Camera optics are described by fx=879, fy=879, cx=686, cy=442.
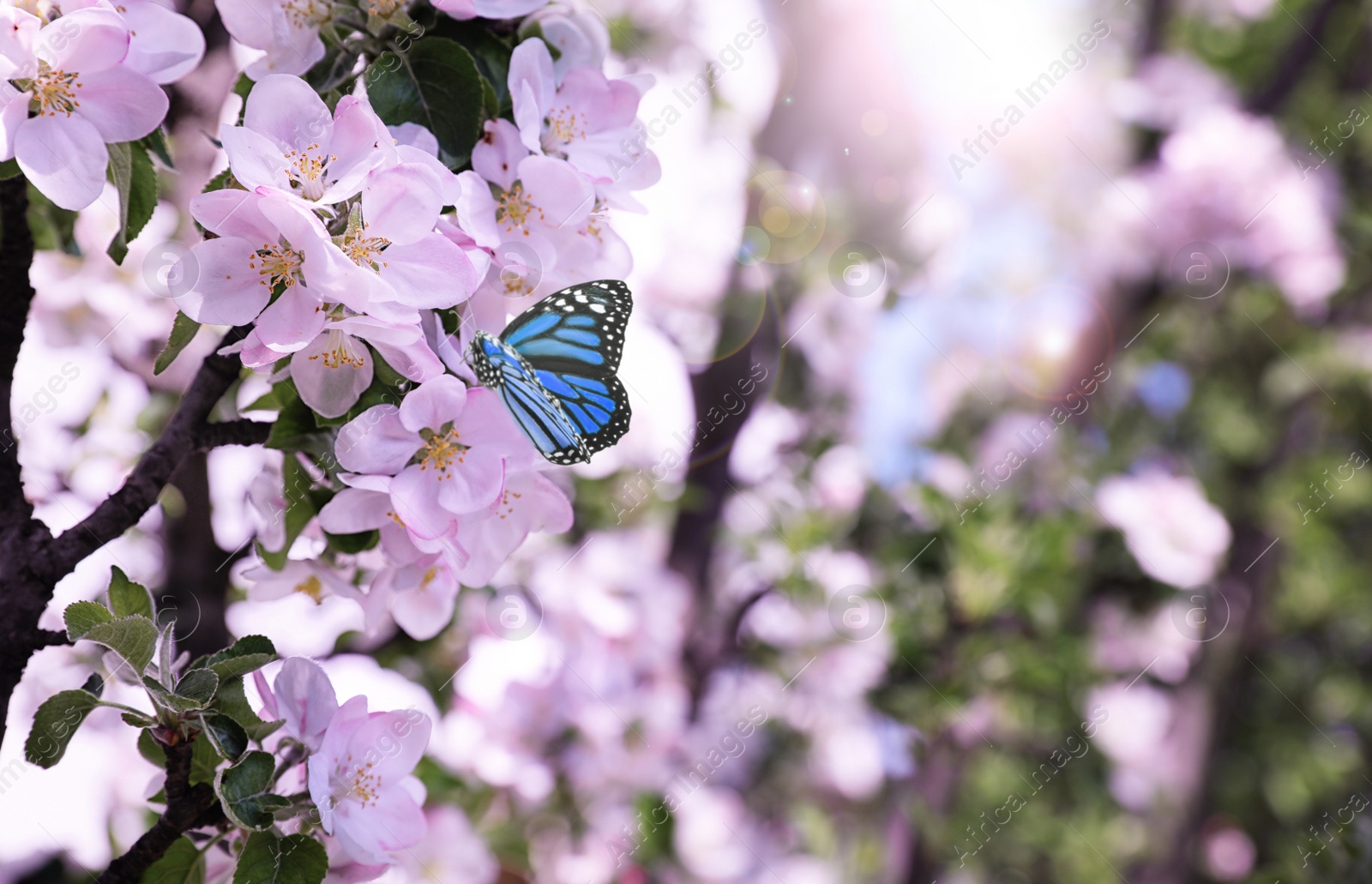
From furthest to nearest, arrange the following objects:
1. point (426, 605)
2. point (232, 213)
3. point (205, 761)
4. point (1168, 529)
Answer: point (1168, 529), point (426, 605), point (205, 761), point (232, 213)

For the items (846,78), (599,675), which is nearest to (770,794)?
(599,675)

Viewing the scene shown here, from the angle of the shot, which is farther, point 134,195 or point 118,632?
point 134,195

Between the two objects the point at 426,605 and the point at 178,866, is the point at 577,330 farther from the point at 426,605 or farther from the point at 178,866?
the point at 178,866

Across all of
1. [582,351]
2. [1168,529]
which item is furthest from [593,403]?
[1168,529]

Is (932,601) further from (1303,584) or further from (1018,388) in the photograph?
(1303,584)

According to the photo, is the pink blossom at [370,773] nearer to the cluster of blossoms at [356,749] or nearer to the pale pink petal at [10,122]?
the cluster of blossoms at [356,749]

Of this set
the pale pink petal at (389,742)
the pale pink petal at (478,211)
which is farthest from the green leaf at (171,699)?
the pale pink petal at (478,211)

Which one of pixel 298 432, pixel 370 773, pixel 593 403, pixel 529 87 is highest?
pixel 529 87
